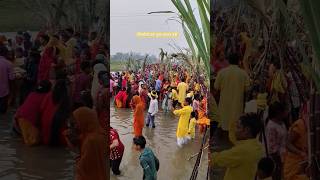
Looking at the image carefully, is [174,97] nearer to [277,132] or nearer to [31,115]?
[277,132]

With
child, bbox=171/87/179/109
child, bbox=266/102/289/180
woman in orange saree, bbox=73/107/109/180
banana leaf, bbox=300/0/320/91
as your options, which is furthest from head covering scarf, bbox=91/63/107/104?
child, bbox=171/87/179/109

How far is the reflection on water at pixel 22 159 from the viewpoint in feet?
9.40

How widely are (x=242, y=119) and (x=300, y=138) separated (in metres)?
0.39

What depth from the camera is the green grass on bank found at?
279cm

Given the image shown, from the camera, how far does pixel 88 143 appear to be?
114 inches

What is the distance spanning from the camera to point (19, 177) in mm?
2861

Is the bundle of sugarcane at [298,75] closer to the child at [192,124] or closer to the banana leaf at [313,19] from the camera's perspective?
the banana leaf at [313,19]

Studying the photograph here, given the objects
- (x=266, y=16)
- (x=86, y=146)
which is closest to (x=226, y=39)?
(x=266, y=16)

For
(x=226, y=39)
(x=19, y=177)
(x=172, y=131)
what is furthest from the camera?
(x=172, y=131)

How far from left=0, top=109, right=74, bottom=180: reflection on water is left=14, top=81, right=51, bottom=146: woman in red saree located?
48 millimetres

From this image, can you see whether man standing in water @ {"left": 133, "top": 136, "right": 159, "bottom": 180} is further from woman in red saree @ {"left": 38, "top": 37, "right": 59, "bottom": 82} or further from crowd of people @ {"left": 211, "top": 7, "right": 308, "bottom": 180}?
woman in red saree @ {"left": 38, "top": 37, "right": 59, "bottom": 82}

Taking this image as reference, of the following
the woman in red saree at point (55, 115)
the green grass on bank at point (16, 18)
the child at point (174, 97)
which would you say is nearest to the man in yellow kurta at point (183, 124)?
the child at point (174, 97)

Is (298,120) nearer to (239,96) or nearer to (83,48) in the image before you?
(239,96)

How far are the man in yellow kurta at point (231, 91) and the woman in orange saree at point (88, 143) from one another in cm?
84
